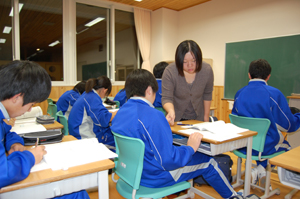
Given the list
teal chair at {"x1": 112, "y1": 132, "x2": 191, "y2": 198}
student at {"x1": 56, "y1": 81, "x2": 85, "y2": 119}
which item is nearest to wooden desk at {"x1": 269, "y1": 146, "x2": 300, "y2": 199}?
teal chair at {"x1": 112, "y1": 132, "x2": 191, "y2": 198}

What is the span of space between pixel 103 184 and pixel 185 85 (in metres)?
1.29

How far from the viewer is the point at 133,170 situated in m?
1.33

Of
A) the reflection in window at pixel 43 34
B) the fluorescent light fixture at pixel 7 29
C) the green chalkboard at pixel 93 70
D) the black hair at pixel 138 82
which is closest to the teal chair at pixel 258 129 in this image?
the black hair at pixel 138 82

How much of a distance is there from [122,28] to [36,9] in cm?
223

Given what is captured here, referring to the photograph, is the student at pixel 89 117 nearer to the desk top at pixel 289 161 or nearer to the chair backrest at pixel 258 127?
the chair backrest at pixel 258 127

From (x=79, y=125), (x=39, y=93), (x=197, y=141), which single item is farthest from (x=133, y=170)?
(x=79, y=125)

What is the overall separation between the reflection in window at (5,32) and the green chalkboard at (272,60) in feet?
16.0

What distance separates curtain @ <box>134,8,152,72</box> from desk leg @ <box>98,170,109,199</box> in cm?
561

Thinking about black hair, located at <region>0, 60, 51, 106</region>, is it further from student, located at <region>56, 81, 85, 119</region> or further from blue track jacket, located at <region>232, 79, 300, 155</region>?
student, located at <region>56, 81, 85, 119</region>

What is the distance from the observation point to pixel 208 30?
577cm

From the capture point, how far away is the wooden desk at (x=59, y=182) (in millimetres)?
919

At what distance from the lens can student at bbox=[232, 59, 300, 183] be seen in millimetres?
2039

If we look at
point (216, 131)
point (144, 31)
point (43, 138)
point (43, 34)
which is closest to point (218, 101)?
point (144, 31)

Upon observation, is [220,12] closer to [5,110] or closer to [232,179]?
[232,179]
